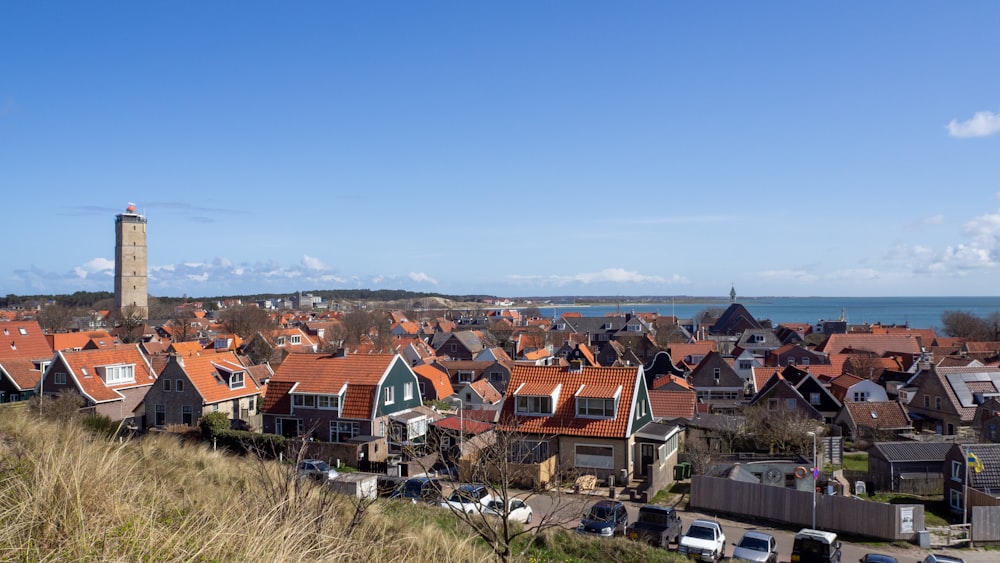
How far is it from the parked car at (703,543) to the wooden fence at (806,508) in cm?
522

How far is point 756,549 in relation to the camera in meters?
18.8

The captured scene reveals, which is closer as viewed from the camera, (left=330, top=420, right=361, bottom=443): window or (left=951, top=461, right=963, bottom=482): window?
(left=951, top=461, right=963, bottom=482): window

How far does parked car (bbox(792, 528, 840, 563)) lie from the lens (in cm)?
1836

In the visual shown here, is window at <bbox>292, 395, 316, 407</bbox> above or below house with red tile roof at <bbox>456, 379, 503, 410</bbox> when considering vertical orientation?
above

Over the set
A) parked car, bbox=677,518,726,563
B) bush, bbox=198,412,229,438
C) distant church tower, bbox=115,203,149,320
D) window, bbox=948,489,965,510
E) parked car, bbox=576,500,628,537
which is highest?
distant church tower, bbox=115,203,149,320

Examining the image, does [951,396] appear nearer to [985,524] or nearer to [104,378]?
[985,524]

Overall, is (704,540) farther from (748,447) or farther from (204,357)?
(204,357)

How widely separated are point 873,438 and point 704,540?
27.0 meters

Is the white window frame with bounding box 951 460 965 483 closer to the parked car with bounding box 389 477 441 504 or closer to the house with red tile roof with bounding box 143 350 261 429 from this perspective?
the parked car with bounding box 389 477 441 504

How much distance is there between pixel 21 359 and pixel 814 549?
4782cm

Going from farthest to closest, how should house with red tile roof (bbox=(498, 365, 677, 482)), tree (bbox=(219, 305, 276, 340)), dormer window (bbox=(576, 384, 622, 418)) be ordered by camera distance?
tree (bbox=(219, 305, 276, 340)), dormer window (bbox=(576, 384, 622, 418)), house with red tile roof (bbox=(498, 365, 677, 482))

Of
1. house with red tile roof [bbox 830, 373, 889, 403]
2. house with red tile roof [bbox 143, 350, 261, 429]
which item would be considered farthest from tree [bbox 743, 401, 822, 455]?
house with red tile roof [bbox 143, 350, 261, 429]

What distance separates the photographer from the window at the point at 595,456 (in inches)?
1091

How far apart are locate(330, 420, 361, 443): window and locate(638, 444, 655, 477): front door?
43.1 ft
